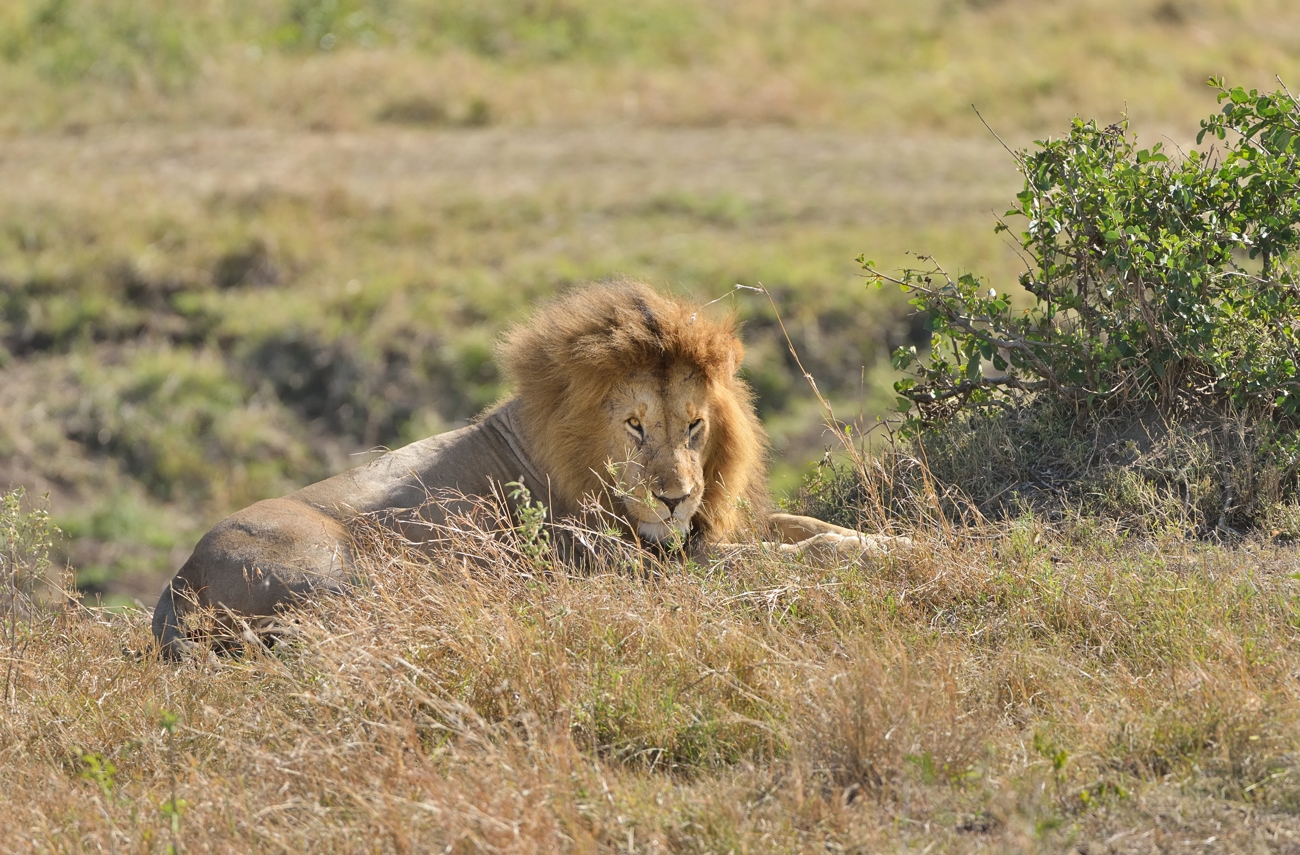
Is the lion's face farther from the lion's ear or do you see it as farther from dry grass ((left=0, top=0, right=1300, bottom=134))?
dry grass ((left=0, top=0, right=1300, bottom=134))

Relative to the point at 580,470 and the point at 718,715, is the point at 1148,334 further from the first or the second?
the point at 718,715

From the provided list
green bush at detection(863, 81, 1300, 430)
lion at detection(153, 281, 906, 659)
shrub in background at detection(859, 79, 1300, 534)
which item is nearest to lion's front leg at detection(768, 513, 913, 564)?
lion at detection(153, 281, 906, 659)

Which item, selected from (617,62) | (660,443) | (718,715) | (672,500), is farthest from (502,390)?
(617,62)

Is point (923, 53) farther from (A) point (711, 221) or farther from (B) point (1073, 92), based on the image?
(A) point (711, 221)

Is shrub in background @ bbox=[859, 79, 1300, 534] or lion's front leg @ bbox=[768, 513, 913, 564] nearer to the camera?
lion's front leg @ bbox=[768, 513, 913, 564]

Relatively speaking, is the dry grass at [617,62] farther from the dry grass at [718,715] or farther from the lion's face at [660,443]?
the dry grass at [718,715]

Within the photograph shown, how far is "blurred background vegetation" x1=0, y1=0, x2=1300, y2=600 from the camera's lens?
52.2 ft

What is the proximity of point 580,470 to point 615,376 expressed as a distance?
457mm

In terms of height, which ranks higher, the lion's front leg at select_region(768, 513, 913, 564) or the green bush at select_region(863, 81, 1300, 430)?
the green bush at select_region(863, 81, 1300, 430)

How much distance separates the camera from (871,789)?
3.75 m

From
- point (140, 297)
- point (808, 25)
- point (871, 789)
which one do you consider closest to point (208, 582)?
point (871, 789)

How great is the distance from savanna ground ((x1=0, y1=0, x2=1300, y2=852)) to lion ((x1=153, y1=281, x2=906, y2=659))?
14.0 inches

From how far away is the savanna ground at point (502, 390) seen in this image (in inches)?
149

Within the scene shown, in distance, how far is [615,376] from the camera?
5770mm
